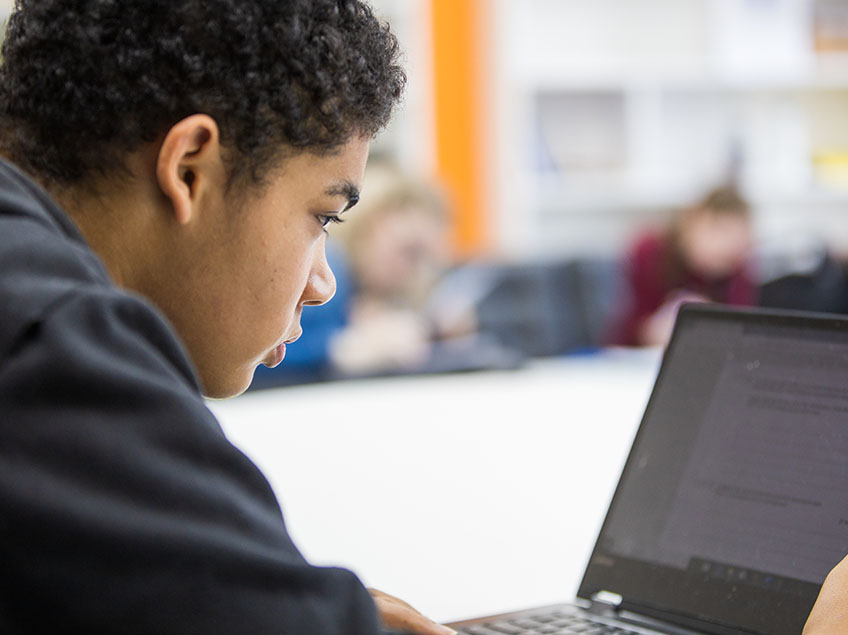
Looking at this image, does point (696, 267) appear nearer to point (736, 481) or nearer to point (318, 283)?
point (736, 481)

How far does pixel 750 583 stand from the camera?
0.78 meters

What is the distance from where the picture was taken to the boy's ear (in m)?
0.64

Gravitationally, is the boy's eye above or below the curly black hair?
below

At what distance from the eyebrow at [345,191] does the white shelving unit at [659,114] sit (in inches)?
139

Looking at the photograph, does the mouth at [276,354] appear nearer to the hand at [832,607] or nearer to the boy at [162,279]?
the boy at [162,279]

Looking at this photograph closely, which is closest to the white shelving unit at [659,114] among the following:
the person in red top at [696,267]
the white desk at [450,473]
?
the person in red top at [696,267]

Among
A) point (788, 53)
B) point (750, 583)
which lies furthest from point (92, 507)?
point (788, 53)

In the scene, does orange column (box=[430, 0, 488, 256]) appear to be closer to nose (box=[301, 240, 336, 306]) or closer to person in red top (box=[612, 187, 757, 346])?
person in red top (box=[612, 187, 757, 346])

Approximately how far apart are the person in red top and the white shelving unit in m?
0.77

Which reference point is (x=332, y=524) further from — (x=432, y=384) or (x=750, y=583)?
(x=432, y=384)

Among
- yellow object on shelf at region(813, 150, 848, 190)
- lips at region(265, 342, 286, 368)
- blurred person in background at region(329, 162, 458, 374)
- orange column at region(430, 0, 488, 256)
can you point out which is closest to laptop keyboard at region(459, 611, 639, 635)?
lips at region(265, 342, 286, 368)

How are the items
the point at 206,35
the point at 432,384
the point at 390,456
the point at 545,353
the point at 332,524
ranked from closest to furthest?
1. the point at 206,35
2. the point at 332,524
3. the point at 390,456
4. the point at 432,384
5. the point at 545,353

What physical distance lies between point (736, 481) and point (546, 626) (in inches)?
6.9

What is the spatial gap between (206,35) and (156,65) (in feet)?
0.11
